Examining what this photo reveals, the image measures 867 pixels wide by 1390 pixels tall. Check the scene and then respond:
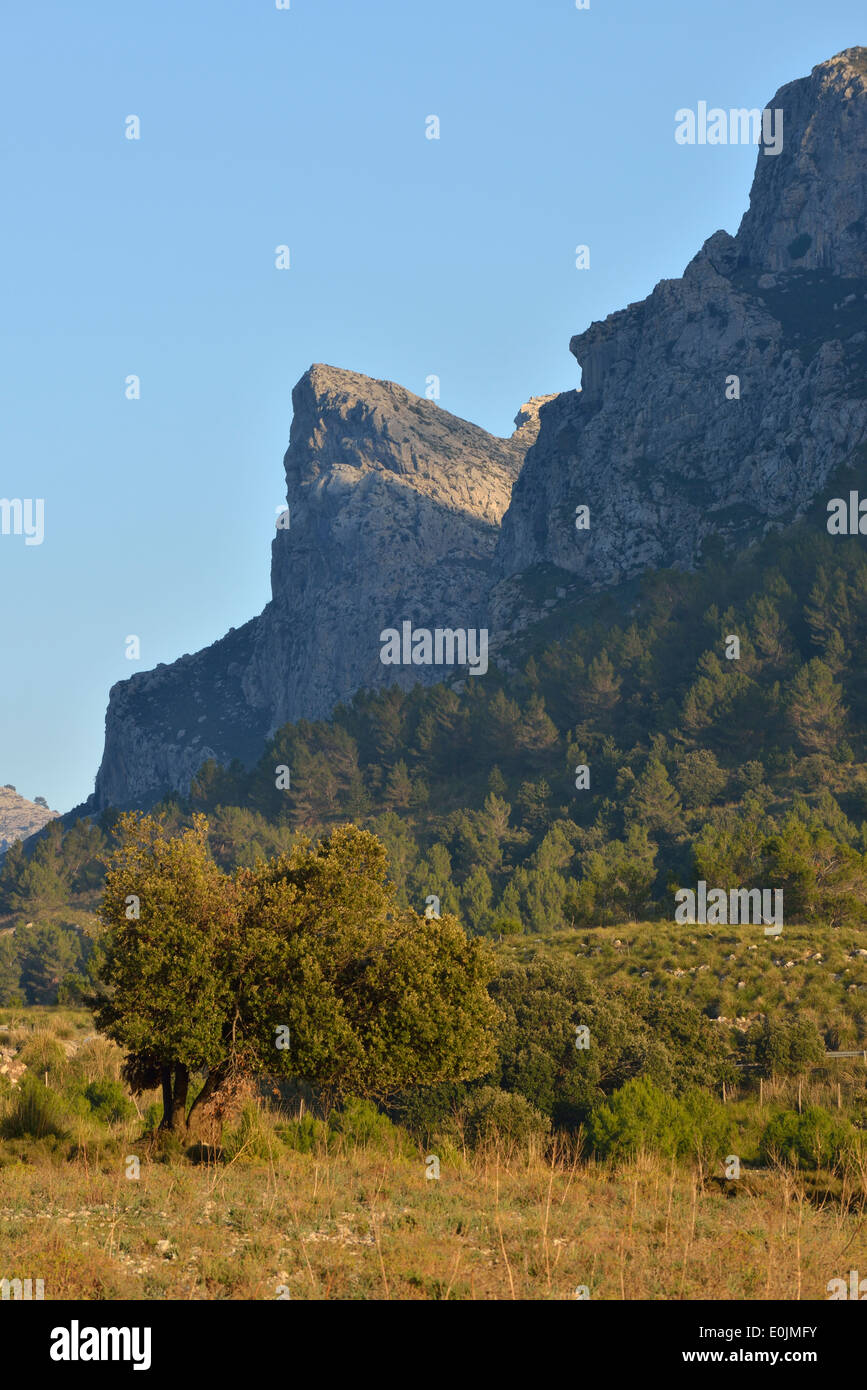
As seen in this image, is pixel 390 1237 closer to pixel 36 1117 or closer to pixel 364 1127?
pixel 36 1117

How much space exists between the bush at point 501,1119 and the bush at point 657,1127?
274 cm

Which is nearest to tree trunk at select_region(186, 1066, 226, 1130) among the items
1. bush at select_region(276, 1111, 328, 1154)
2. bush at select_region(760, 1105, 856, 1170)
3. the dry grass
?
the dry grass

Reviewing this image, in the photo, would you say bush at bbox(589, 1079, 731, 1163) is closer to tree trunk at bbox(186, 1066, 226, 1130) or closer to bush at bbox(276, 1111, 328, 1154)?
bush at bbox(276, 1111, 328, 1154)

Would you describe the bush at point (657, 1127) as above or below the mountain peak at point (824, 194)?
below

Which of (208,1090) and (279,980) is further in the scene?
(208,1090)

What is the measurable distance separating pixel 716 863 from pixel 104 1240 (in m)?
56.8

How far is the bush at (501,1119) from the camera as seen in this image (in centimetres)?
3516

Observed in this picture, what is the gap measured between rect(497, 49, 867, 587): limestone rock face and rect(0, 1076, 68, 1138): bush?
135883mm

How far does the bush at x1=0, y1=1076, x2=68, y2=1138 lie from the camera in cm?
2834

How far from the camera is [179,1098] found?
26.5 metres

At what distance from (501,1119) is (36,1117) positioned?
1342 centimetres

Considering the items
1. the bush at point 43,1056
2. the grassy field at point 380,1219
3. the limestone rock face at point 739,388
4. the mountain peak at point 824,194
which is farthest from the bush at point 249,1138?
the mountain peak at point 824,194

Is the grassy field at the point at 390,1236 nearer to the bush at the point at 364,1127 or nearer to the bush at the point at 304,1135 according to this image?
the bush at the point at 304,1135

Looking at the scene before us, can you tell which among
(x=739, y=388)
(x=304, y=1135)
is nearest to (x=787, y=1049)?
(x=304, y=1135)
